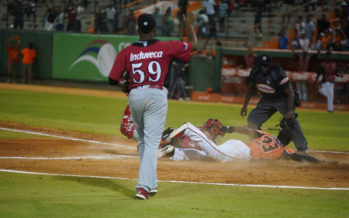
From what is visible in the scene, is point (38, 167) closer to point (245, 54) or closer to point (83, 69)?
point (245, 54)

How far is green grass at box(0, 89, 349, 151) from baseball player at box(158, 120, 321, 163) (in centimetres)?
298

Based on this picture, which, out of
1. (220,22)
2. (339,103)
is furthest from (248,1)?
(339,103)

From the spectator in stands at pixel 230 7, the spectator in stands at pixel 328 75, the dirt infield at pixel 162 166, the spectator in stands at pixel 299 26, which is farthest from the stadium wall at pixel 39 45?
the dirt infield at pixel 162 166

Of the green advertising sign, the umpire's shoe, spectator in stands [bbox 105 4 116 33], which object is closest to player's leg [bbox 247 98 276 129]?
the umpire's shoe

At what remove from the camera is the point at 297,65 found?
24.8 meters

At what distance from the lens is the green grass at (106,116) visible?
14.3m

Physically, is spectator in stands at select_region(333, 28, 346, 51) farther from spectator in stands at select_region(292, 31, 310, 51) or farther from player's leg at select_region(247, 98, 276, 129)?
player's leg at select_region(247, 98, 276, 129)

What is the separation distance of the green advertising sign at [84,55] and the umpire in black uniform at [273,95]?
18.2 meters

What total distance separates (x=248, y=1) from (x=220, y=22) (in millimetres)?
2099

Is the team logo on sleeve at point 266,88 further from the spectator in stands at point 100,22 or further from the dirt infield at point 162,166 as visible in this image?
the spectator in stands at point 100,22

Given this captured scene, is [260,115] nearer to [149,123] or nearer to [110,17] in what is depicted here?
[149,123]

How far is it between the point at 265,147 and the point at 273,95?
1574 mm

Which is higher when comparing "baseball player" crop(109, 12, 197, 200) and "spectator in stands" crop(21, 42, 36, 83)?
"baseball player" crop(109, 12, 197, 200)

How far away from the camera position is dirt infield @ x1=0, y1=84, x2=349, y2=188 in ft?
26.6
